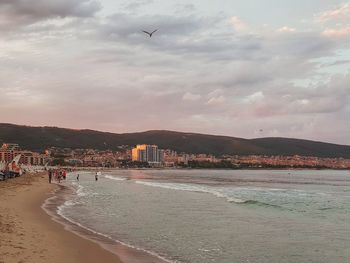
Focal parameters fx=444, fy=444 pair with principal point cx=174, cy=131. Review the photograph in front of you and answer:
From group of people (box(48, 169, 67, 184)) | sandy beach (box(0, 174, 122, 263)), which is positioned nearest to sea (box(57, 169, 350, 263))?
sandy beach (box(0, 174, 122, 263))

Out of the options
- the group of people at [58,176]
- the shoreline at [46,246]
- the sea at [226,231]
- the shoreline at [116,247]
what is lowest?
the group of people at [58,176]

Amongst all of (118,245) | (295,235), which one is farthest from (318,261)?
(118,245)

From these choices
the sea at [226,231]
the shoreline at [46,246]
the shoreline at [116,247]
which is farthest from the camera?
the sea at [226,231]

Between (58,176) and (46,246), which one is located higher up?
(46,246)

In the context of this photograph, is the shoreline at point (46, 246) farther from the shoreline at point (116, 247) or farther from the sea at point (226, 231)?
the sea at point (226, 231)

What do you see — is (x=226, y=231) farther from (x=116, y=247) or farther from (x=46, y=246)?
(x=46, y=246)

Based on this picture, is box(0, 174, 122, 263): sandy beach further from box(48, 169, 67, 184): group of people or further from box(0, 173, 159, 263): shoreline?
box(48, 169, 67, 184): group of people

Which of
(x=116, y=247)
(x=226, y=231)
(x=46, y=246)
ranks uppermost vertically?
(x=46, y=246)

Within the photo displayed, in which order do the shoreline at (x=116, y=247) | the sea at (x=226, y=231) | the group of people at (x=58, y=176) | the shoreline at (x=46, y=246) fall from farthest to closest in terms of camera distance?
the group of people at (x=58, y=176)
the sea at (x=226, y=231)
the shoreline at (x=116, y=247)
the shoreline at (x=46, y=246)

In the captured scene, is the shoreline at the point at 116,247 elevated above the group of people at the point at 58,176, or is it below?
above

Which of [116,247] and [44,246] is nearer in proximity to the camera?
[44,246]

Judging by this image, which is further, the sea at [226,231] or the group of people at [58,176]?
the group of people at [58,176]

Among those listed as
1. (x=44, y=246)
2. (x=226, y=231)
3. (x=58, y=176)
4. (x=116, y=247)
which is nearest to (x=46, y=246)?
(x=44, y=246)

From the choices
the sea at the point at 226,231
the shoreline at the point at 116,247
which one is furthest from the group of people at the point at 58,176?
the shoreline at the point at 116,247
